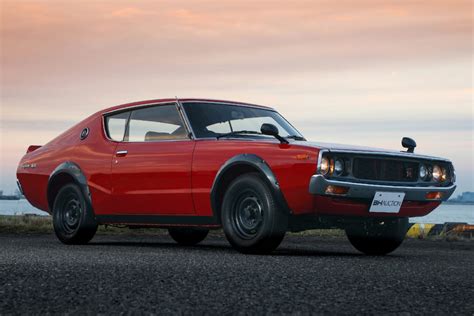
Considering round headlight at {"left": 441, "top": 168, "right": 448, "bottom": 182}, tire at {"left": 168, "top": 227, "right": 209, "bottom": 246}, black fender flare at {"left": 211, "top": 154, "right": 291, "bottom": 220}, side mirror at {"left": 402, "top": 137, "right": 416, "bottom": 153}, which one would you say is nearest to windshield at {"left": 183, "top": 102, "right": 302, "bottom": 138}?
black fender flare at {"left": 211, "top": 154, "right": 291, "bottom": 220}

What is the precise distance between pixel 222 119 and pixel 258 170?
1351mm

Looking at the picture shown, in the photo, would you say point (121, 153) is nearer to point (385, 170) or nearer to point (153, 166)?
point (153, 166)

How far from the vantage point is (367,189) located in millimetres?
7258

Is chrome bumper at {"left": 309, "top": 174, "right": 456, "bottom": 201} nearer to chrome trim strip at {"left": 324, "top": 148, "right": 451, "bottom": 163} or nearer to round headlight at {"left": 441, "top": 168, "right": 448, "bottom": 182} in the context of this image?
round headlight at {"left": 441, "top": 168, "right": 448, "bottom": 182}

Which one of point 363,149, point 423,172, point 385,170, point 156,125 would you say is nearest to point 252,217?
point 363,149

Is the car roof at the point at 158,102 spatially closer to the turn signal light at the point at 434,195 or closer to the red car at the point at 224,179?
the red car at the point at 224,179

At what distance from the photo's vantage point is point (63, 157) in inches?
384

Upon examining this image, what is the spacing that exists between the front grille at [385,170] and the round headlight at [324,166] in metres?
0.37

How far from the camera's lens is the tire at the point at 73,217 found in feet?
30.5

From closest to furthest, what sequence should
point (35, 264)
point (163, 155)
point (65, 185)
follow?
point (35, 264) → point (163, 155) → point (65, 185)

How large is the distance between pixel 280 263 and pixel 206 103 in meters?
2.82

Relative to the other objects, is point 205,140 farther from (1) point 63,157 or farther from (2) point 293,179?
(1) point 63,157

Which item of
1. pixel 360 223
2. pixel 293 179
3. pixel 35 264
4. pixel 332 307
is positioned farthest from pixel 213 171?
pixel 332 307

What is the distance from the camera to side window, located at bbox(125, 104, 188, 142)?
8.60 m
